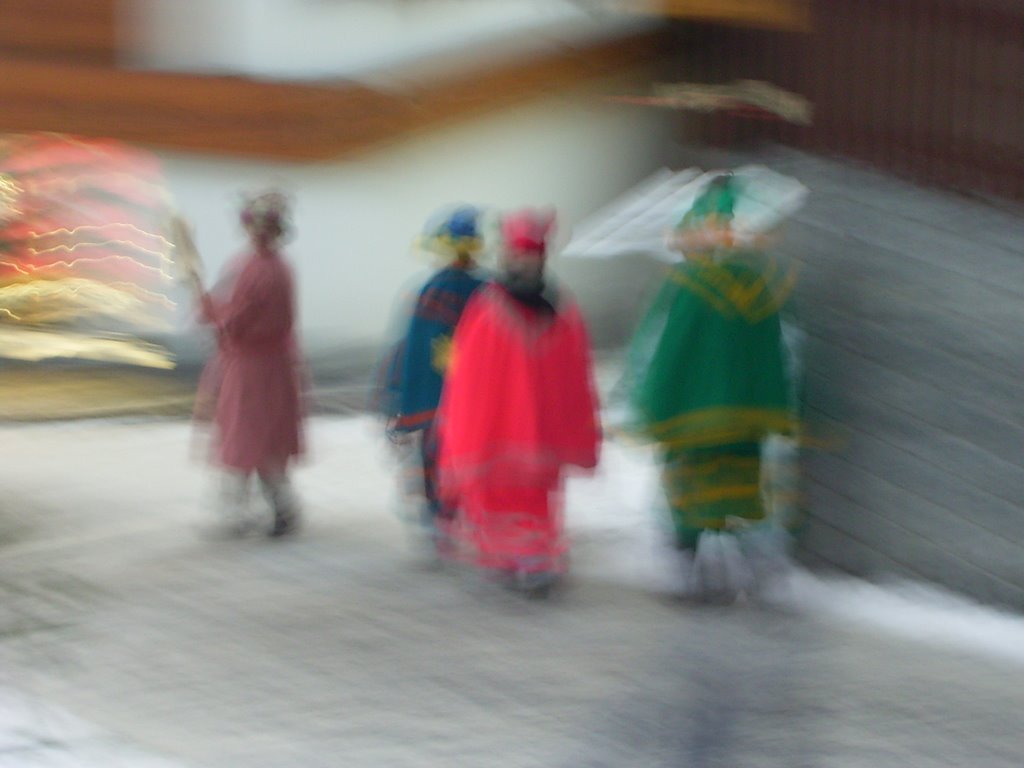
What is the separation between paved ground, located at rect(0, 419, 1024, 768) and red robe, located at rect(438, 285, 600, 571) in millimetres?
300

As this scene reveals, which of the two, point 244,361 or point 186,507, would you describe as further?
point 186,507

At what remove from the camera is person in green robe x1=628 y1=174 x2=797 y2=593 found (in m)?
5.02

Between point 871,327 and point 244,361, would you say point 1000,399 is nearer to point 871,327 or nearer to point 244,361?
point 871,327

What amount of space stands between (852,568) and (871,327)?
94 centimetres

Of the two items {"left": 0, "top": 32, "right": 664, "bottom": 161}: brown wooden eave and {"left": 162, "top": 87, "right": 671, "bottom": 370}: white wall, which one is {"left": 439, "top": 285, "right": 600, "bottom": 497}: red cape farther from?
→ {"left": 0, "top": 32, "right": 664, "bottom": 161}: brown wooden eave

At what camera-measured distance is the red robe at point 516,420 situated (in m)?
5.08

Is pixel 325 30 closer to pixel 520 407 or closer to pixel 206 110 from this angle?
pixel 206 110

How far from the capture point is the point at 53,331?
30.5 feet

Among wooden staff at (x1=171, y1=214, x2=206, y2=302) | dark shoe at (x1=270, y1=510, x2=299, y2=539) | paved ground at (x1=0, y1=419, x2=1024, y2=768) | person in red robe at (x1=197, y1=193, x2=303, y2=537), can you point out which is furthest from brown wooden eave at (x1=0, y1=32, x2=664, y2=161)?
dark shoe at (x1=270, y1=510, x2=299, y2=539)

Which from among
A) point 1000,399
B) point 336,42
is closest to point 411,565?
point 1000,399

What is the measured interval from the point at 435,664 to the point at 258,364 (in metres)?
2.02

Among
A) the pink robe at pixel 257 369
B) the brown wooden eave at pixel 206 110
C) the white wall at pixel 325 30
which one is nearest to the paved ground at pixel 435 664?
the pink robe at pixel 257 369

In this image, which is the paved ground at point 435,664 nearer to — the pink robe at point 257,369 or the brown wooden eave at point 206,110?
the pink robe at point 257,369

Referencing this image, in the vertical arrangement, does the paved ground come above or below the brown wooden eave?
below
